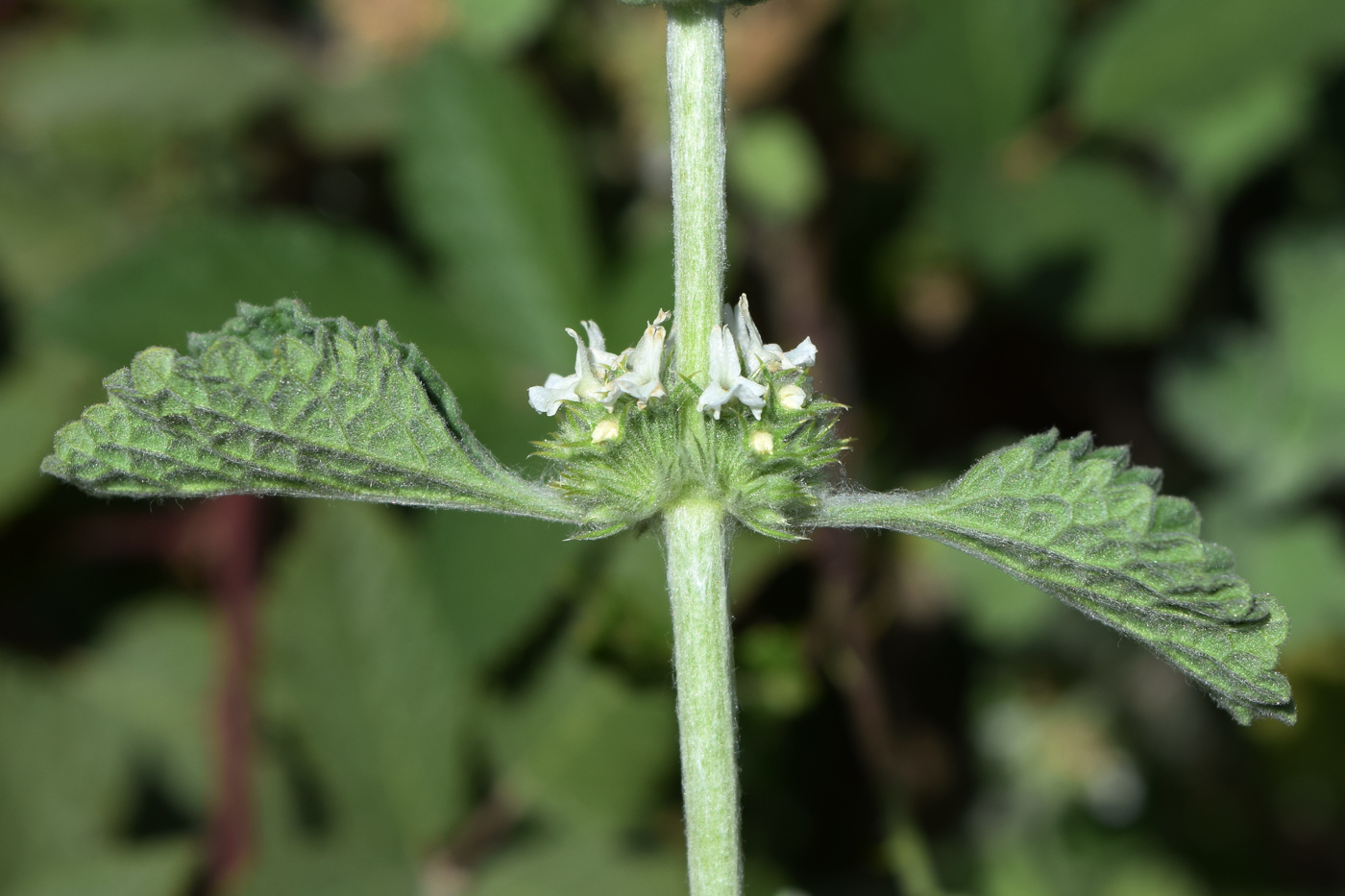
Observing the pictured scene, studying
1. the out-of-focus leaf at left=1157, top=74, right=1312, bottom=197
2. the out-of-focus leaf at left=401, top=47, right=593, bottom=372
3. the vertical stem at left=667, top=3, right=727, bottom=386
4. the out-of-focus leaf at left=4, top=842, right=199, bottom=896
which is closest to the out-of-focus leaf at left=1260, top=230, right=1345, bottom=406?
the out-of-focus leaf at left=1157, top=74, right=1312, bottom=197

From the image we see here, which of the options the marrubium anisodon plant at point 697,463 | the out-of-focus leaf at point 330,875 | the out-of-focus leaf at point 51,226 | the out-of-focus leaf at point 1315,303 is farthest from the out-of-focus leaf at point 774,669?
the out-of-focus leaf at point 51,226

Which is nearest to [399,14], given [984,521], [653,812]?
[653,812]

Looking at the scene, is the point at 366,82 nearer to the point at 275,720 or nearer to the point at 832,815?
the point at 275,720

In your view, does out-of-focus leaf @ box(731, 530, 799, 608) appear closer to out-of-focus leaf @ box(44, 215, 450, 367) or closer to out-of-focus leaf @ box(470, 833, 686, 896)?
out-of-focus leaf @ box(470, 833, 686, 896)

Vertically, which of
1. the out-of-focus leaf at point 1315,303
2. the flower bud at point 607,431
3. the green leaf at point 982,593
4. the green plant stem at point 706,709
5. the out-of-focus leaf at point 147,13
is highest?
the out-of-focus leaf at point 147,13

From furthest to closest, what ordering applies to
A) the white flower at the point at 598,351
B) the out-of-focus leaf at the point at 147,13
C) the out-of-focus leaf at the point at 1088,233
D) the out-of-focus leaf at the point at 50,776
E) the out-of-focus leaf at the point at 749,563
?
1. the out-of-focus leaf at the point at 147,13
2. the out-of-focus leaf at the point at 1088,233
3. the out-of-focus leaf at the point at 50,776
4. the out-of-focus leaf at the point at 749,563
5. the white flower at the point at 598,351

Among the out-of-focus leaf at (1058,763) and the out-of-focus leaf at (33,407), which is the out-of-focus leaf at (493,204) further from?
the out-of-focus leaf at (1058,763)

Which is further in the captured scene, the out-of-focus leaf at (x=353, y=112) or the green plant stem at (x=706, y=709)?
the out-of-focus leaf at (x=353, y=112)
